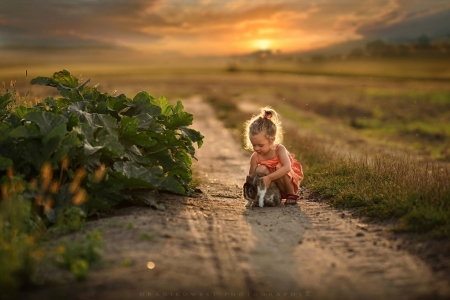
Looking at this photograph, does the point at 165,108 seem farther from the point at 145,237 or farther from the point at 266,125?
the point at 145,237

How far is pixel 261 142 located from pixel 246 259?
2.72 metres

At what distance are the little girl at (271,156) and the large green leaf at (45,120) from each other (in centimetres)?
264

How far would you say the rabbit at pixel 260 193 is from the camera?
23.5ft

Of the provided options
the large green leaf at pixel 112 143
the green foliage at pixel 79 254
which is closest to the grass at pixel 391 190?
the large green leaf at pixel 112 143

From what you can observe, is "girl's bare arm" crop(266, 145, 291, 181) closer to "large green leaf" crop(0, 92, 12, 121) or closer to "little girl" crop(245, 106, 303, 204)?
"little girl" crop(245, 106, 303, 204)

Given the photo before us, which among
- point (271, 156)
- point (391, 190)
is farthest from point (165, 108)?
point (391, 190)

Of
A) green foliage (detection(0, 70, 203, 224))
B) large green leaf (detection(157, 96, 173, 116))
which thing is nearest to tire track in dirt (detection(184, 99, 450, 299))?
green foliage (detection(0, 70, 203, 224))

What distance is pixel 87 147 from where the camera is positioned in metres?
5.88

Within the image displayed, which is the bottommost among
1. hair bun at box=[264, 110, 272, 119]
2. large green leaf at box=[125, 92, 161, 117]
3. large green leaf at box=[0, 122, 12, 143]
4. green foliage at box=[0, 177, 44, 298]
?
green foliage at box=[0, 177, 44, 298]

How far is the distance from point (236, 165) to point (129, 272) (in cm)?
747

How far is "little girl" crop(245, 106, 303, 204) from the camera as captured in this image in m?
7.23

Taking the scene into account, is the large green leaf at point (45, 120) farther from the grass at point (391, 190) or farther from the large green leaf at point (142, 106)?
the grass at point (391, 190)

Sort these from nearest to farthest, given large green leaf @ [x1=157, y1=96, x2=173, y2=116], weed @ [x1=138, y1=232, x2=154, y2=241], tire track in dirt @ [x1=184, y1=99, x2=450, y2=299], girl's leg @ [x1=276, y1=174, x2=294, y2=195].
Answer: tire track in dirt @ [x1=184, y1=99, x2=450, y2=299], weed @ [x1=138, y1=232, x2=154, y2=241], girl's leg @ [x1=276, y1=174, x2=294, y2=195], large green leaf @ [x1=157, y1=96, x2=173, y2=116]

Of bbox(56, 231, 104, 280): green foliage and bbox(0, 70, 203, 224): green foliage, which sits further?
bbox(0, 70, 203, 224): green foliage
